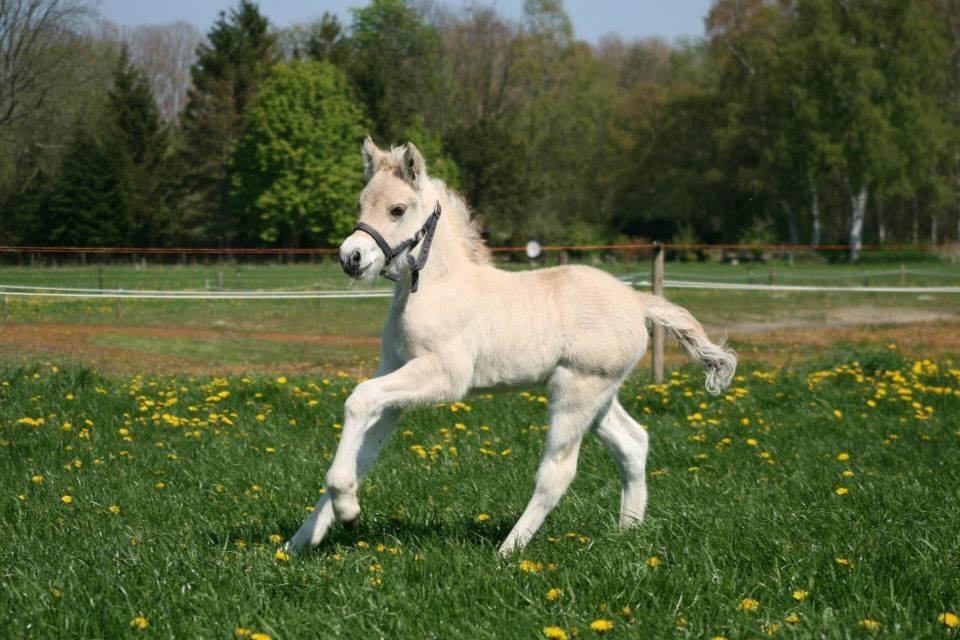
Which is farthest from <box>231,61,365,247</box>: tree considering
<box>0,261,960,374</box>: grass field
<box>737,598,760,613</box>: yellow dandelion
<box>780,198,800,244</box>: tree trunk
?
<box>737,598,760,613</box>: yellow dandelion

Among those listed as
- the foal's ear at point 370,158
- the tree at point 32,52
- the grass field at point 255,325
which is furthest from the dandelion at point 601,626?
the tree at point 32,52

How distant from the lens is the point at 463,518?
5.32 m

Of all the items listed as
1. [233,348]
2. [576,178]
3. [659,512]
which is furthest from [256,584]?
[576,178]

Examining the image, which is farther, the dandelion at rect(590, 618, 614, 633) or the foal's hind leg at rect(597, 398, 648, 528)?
the foal's hind leg at rect(597, 398, 648, 528)

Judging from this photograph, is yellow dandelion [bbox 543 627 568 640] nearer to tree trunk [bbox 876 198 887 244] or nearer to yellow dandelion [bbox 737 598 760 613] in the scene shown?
yellow dandelion [bbox 737 598 760 613]

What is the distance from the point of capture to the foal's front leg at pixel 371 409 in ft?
13.8

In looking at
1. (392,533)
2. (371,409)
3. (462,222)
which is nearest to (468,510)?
(392,533)

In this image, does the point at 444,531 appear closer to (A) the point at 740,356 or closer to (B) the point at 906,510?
(B) the point at 906,510

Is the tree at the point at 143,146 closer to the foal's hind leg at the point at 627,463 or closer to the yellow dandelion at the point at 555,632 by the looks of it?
the foal's hind leg at the point at 627,463

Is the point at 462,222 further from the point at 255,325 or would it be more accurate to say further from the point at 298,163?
the point at 298,163

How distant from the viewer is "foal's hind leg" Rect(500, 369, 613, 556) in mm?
4746

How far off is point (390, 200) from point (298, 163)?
4352 cm

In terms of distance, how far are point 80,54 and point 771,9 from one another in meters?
34.5

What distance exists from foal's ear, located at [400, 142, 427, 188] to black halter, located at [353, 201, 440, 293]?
0.70 feet
